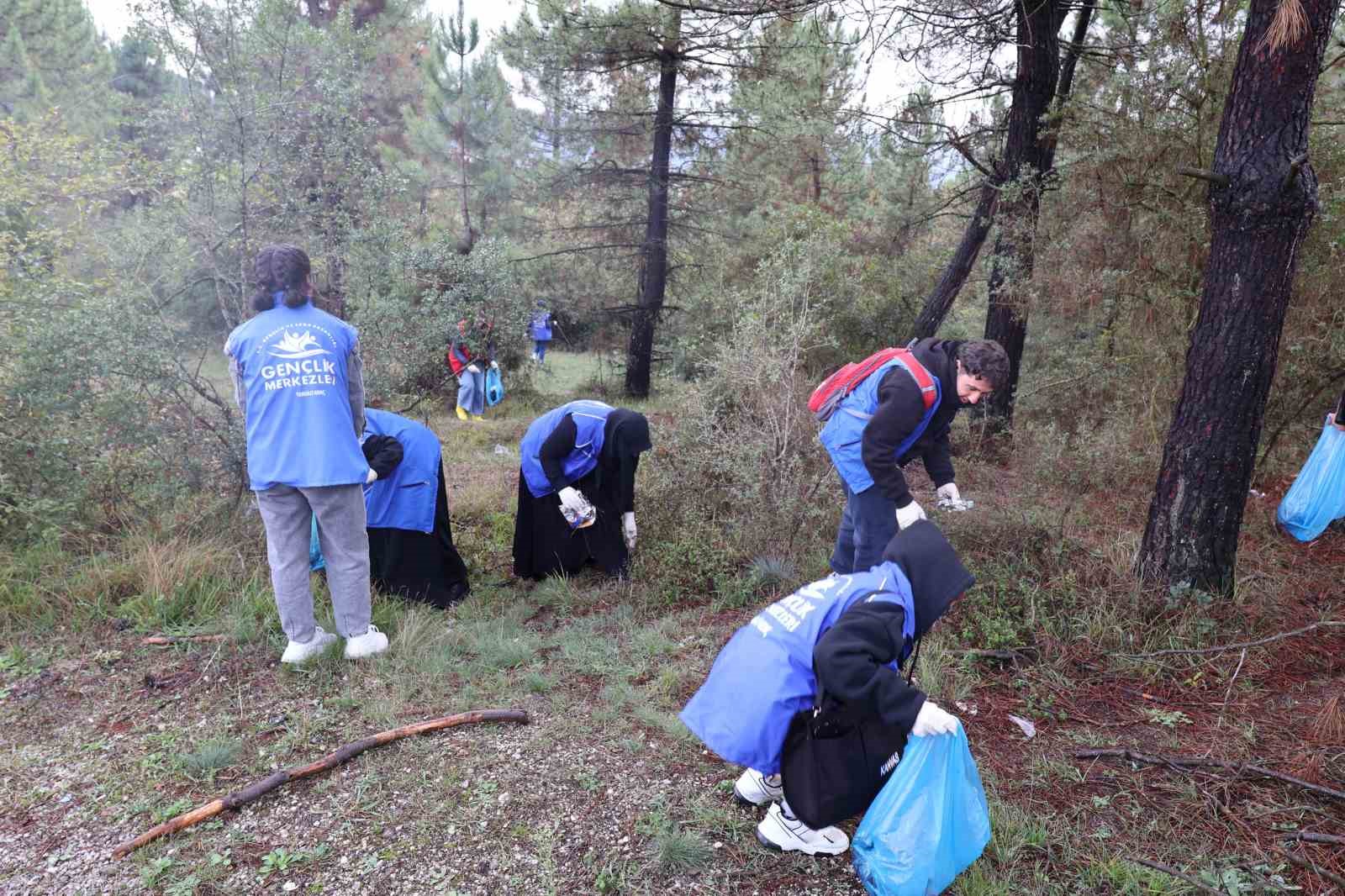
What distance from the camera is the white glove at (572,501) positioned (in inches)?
170

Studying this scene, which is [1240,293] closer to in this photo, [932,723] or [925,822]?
[932,723]

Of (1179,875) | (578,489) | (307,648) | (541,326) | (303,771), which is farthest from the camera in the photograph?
(541,326)

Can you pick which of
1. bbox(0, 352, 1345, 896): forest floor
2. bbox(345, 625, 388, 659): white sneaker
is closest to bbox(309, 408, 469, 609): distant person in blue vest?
bbox(0, 352, 1345, 896): forest floor

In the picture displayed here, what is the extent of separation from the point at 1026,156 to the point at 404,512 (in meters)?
6.20

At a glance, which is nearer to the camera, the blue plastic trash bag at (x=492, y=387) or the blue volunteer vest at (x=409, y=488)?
the blue volunteer vest at (x=409, y=488)

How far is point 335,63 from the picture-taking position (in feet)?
17.5

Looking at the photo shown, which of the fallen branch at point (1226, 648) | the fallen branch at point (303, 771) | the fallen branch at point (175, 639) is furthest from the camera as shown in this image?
the fallen branch at point (175, 639)

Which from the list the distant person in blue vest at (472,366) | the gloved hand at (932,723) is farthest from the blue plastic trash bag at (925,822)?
the distant person in blue vest at (472,366)

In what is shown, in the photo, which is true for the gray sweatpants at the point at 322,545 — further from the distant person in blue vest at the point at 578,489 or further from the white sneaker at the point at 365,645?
the distant person in blue vest at the point at 578,489

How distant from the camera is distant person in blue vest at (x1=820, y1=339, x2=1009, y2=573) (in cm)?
313

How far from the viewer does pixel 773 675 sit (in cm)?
201

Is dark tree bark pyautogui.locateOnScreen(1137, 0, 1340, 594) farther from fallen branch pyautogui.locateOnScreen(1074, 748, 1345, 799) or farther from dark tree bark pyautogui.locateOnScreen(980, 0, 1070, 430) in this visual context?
dark tree bark pyautogui.locateOnScreen(980, 0, 1070, 430)

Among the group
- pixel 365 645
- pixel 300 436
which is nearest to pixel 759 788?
pixel 365 645

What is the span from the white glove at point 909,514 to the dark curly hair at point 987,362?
22.5 inches
